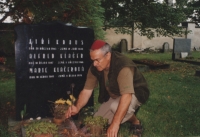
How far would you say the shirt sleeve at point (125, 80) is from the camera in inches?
132

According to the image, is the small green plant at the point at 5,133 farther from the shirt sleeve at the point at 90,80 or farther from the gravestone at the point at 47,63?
the shirt sleeve at the point at 90,80

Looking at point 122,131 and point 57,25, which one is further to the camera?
point 57,25

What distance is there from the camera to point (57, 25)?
15.4 ft

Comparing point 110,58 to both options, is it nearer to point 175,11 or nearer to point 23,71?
point 23,71

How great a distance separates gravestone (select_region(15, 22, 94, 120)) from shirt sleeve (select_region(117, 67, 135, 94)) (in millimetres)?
1511

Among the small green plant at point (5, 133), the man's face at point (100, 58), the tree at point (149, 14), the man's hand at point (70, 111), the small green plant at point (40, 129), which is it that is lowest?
the small green plant at point (5, 133)

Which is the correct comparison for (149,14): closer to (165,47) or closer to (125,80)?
(165,47)

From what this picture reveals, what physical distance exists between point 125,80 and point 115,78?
0.27 meters

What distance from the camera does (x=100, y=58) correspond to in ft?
11.2

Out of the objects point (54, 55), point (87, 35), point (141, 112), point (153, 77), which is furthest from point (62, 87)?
point (153, 77)

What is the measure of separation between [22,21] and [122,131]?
9.13 feet

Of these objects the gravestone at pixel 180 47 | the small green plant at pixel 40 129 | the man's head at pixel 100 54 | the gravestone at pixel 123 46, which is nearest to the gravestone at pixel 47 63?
the small green plant at pixel 40 129

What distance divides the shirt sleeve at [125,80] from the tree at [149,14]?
10.6 metres

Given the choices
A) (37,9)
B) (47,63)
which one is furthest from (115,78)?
(37,9)
